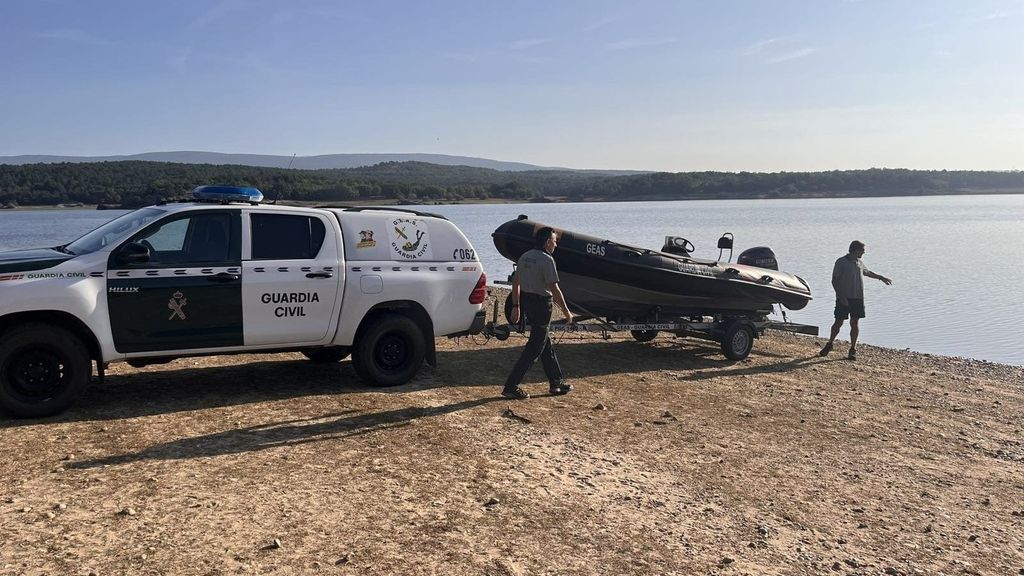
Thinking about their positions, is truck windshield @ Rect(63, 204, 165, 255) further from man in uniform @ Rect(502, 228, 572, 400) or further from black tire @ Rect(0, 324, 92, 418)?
man in uniform @ Rect(502, 228, 572, 400)

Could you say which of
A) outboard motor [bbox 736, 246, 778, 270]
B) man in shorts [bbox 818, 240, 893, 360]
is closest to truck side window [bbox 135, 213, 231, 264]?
outboard motor [bbox 736, 246, 778, 270]

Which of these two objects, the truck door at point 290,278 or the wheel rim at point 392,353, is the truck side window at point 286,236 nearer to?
the truck door at point 290,278

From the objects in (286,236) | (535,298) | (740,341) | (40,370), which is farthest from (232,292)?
(740,341)

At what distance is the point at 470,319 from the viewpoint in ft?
28.7

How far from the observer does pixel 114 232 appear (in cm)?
726

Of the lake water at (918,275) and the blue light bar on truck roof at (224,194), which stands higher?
the blue light bar on truck roof at (224,194)

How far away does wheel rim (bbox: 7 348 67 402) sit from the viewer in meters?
6.60

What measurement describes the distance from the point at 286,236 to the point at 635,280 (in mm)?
4982

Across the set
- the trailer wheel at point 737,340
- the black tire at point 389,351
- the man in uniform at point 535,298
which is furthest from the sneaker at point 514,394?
the trailer wheel at point 737,340

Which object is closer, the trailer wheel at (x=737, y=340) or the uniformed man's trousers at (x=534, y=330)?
the uniformed man's trousers at (x=534, y=330)

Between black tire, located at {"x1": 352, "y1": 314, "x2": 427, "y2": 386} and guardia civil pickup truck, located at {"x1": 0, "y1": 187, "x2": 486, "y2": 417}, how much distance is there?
14mm

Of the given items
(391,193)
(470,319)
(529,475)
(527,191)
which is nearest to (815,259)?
(470,319)

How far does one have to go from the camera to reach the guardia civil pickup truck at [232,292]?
6637mm

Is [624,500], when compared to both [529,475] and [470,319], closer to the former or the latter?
[529,475]
